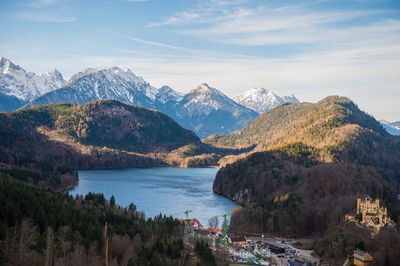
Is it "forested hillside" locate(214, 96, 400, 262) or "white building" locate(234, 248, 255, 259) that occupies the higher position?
"forested hillside" locate(214, 96, 400, 262)

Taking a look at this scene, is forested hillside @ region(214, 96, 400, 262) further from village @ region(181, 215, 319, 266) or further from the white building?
the white building

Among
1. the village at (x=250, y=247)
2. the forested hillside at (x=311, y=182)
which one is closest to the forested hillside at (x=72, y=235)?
Answer: the village at (x=250, y=247)

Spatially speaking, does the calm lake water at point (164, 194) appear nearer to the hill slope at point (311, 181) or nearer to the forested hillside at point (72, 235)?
the hill slope at point (311, 181)

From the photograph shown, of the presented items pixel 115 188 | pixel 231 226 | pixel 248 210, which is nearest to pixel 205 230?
pixel 231 226

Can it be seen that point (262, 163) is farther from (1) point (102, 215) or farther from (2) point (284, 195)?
(1) point (102, 215)

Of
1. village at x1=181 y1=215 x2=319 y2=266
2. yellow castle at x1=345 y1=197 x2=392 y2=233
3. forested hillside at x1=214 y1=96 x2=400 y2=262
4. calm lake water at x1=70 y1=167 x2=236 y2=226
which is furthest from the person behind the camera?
calm lake water at x1=70 y1=167 x2=236 y2=226

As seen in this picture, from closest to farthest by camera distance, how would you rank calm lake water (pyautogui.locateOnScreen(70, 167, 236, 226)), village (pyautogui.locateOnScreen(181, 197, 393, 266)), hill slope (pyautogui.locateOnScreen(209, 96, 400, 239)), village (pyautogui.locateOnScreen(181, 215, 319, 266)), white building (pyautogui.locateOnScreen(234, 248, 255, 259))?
1. village (pyautogui.locateOnScreen(181, 197, 393, 266))
2. village (pyautogui.locateOnScreen(181, 215, 319, 266))
3. white building (pyautogui.locateOnScreen(234, 248, 255, 259))
4. hill slope (pyautogui.locateOnScreen(209, 96, 400, 239))
5. calm lake water (pyautogui.locateOnScreen(70, 167, 236, 226))

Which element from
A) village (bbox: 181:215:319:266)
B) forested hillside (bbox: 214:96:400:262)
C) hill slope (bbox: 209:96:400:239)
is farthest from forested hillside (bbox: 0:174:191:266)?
hill slope (bbox: 209:96:400:239)

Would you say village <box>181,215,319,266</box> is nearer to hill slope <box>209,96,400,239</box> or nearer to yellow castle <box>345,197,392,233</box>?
hill slope <box>209,96,400,239</box>

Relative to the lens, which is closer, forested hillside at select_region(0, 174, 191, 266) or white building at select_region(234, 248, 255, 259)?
forested hillside at select_region(0, 174, 191, 266)
